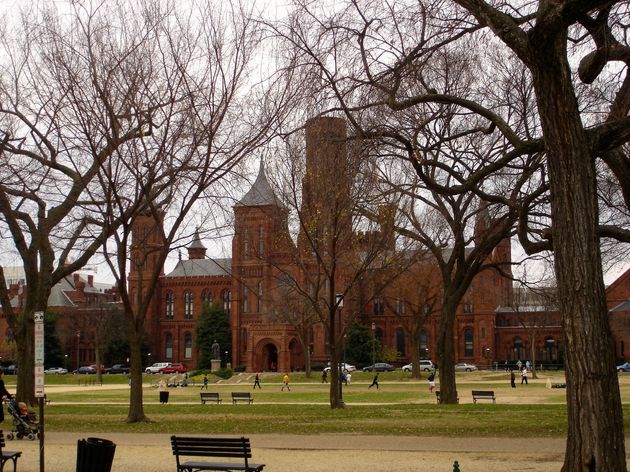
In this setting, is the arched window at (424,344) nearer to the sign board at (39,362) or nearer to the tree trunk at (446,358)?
the tree trunk at (446,358)

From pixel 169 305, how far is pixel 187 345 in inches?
206

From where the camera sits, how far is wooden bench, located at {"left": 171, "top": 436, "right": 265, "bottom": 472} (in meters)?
11.2

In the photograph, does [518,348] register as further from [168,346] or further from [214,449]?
[214,449]

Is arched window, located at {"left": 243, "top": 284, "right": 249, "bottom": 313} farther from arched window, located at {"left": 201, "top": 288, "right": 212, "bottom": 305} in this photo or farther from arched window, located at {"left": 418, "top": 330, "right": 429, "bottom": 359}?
arched window, located at {"left": 418, "top": 330, "right": 429, "bottom": 359}

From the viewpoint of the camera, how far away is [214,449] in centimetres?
1152

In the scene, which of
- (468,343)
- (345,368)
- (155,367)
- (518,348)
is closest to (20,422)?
(345,368)

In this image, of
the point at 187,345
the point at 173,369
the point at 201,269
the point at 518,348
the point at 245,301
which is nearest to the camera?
the point at 173,369

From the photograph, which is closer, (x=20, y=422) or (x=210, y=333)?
(x=20, y=422)

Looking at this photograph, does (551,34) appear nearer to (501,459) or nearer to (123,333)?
(501,459)

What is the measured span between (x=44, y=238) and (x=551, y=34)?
20.0 m

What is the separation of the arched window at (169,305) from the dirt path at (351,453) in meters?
76.1

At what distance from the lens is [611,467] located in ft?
30.9

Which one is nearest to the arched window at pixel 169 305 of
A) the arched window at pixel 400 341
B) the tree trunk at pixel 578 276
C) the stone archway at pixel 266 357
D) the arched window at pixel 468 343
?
the stone archway at pixel 266 357

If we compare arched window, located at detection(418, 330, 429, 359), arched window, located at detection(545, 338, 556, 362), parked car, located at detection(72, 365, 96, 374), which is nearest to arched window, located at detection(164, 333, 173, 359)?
parked car, located at detection(72, 365, 96, 374)
